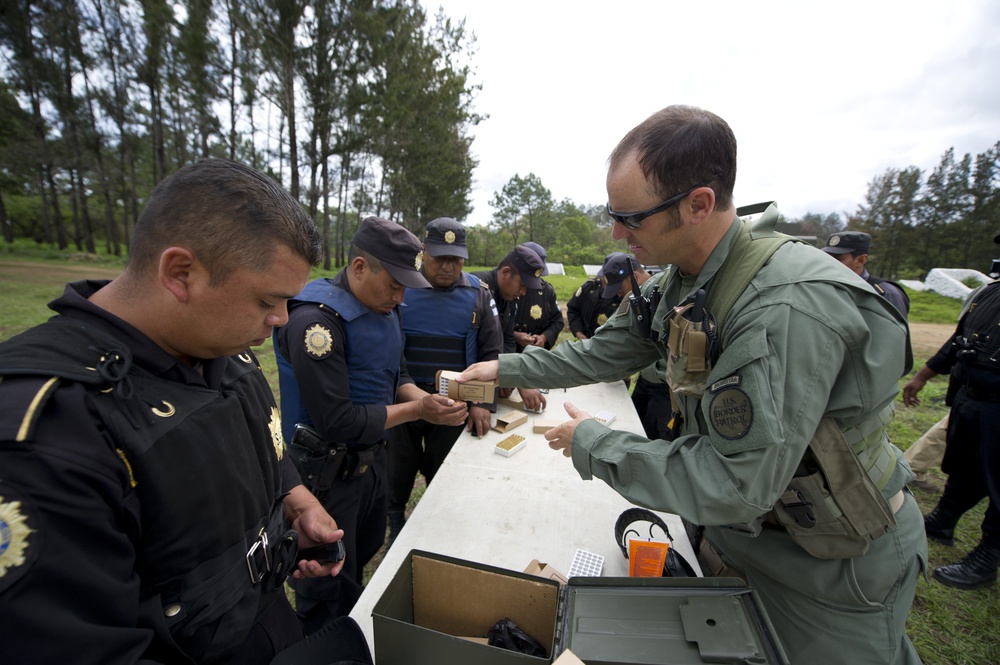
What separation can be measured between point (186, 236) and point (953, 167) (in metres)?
44.6

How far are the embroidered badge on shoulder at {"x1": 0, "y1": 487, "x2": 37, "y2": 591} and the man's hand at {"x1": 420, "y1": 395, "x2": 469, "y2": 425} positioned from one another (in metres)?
1.79

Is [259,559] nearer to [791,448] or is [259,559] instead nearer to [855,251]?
[791,448]

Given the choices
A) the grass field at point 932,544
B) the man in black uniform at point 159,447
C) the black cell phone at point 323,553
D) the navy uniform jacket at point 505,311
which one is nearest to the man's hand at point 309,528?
the black cell phone at point 323,553

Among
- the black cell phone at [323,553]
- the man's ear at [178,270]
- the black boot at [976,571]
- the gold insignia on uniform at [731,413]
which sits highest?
the man's ear at [178,270]

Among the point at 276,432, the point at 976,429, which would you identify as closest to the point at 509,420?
the point at 276,432

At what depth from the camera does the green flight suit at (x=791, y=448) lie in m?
1.16

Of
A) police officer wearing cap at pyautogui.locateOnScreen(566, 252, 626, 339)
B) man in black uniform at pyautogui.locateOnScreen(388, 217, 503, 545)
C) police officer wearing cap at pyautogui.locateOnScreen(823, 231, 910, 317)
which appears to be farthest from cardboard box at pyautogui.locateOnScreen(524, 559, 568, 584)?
police officer wearing cap at pyautogui.locateOnScreen(823, 231, 910, 317)

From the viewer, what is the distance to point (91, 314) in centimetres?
98

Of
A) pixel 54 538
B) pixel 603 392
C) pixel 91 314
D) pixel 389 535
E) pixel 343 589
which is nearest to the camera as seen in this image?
pixel 54 538

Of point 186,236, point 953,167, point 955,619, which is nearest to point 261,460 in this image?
point 186,236

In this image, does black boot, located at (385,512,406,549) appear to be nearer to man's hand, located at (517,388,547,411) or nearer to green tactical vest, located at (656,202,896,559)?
man's hand, located at (517,388,547,411)

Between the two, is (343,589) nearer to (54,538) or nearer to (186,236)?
(54,538)

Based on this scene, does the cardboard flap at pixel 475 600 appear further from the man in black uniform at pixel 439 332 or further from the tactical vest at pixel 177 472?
the man in black uniform at pixel 439 332

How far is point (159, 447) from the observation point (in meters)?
0.94
